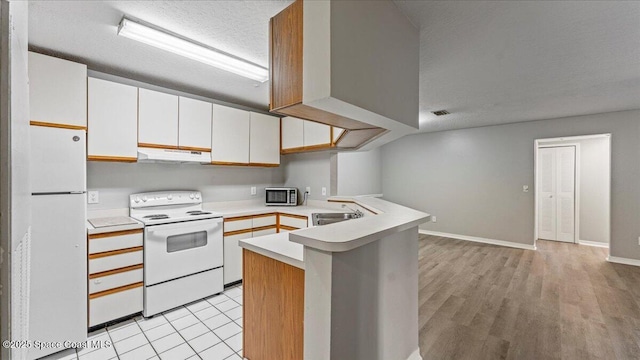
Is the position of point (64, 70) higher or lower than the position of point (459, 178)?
higher

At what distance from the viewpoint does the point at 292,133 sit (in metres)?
3.94

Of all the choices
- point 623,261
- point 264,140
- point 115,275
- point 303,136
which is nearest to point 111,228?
point 115,275

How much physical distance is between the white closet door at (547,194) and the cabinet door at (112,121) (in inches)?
280

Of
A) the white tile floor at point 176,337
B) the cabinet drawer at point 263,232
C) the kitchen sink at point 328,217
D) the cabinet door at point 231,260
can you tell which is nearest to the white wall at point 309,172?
the cabinet drawer at point 263,232

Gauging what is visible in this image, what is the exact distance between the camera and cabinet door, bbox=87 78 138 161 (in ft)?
7.84

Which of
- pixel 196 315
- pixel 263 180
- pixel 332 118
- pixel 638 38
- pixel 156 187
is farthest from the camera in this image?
pixel 263 180

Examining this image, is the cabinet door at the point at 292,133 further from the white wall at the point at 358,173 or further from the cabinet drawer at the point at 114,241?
the cabinet drawer at the point at 114,241

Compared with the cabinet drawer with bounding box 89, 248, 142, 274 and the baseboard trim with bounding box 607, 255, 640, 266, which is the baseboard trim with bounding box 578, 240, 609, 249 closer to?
the baseboard trim with bounding box 607, 255, 640, 266

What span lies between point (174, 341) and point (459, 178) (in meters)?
5.49

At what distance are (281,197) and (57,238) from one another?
2.48 metres

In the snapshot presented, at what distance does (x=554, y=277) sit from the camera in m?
3.52

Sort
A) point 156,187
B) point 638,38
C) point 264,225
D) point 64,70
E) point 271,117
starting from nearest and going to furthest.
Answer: point 638,38, point 64,70, point 156,187, point 264,225, point 271,117

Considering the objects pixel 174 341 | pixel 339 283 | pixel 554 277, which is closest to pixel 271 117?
pixel 174 341

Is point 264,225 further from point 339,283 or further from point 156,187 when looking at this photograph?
point 339,283
